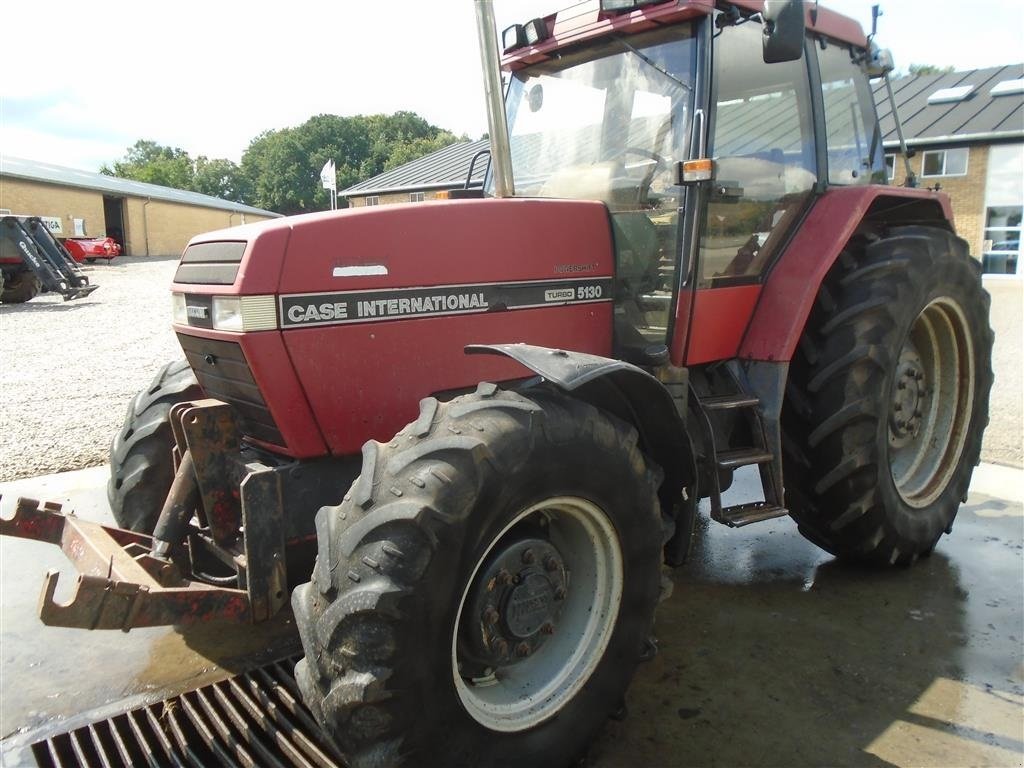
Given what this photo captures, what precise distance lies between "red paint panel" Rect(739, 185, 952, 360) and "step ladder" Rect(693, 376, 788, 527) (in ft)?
0.78

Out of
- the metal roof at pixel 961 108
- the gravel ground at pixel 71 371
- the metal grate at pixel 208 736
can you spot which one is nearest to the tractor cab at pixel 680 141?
the metal grate at pixel 208 736

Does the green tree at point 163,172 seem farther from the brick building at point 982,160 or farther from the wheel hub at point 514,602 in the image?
the wheel hub at point 514,602

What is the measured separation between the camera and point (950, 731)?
106 inches

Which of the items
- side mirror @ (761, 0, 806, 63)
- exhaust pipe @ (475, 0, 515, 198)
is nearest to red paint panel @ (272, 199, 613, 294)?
exhaust pipe @ (475, 0, 515, 198)

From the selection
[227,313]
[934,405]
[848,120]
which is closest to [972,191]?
[934,405]

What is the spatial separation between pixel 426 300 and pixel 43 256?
17039mm

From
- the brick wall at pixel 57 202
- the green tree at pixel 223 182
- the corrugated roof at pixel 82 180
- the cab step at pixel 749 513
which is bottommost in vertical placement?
the cab step at pixel 749 513

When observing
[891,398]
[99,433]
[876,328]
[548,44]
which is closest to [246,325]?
[548,44]

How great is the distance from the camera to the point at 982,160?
2167cm

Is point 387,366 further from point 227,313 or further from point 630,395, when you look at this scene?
point 630,395

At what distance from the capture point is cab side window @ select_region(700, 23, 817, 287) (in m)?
3.24

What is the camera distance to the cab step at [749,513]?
3.15m

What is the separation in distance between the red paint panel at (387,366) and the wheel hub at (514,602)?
0.69m

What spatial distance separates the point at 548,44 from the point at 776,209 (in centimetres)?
124
